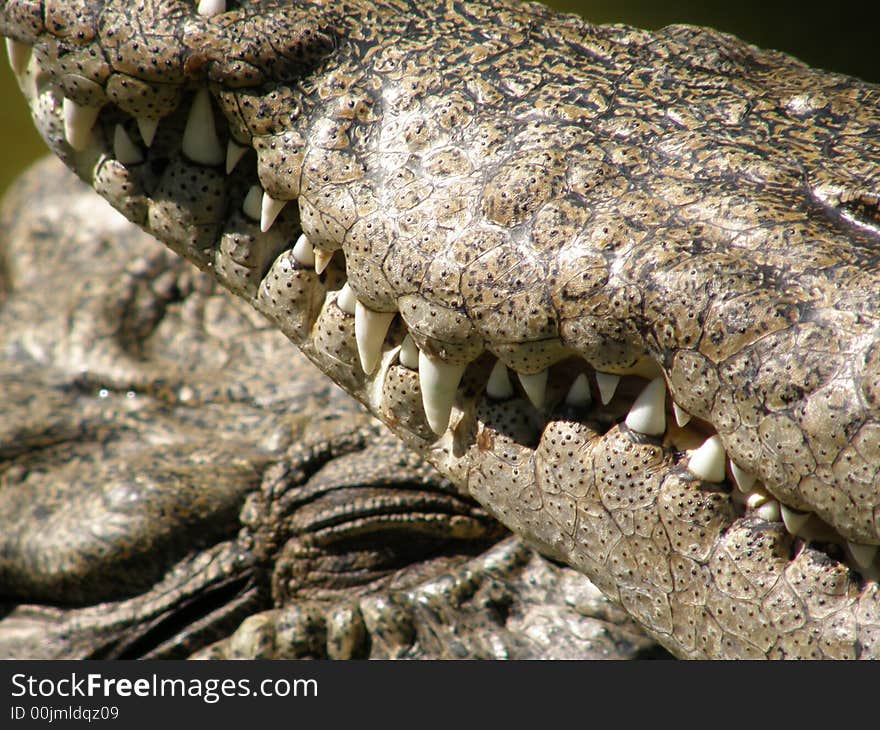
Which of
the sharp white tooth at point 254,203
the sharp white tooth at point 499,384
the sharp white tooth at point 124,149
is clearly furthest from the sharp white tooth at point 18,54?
the sharp white tooth at point 499,384

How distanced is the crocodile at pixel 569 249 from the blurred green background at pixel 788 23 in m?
3.45

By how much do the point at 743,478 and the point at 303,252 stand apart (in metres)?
0.92

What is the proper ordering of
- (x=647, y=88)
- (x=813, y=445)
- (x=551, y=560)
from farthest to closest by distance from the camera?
1. (x=551, y=560)
2. (x=647, y=88)
3. (x=813, y=445)

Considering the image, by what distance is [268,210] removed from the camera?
6.69 ft

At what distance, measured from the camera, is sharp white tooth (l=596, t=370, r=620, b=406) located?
5.83 feet

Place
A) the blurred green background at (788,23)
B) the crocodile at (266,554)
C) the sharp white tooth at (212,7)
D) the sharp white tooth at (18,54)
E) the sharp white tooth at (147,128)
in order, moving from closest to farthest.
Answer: the sharp white tooth at (212,7), the sharp white tooth at (147,128), the sharp white tooth at (18,54), the crocodile at (266,554), the blurred green background at (788,23)

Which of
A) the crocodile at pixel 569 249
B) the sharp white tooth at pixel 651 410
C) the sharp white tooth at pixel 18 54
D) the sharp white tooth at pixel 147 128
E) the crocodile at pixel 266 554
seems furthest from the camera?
the crocodile at pixel 266 554

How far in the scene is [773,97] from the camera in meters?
1.95

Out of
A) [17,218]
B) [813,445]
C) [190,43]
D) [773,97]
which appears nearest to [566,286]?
[813,445]

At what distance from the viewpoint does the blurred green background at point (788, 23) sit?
5188mm

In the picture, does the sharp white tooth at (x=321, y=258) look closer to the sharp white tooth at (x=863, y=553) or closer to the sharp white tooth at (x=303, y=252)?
the sharp white tooth at (x=303, y=252)

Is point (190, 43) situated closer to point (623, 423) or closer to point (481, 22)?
point (481, 22)

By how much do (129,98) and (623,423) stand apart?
3.69 ft

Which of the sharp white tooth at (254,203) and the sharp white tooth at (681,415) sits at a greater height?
the sharp white tooth at (254,203)
